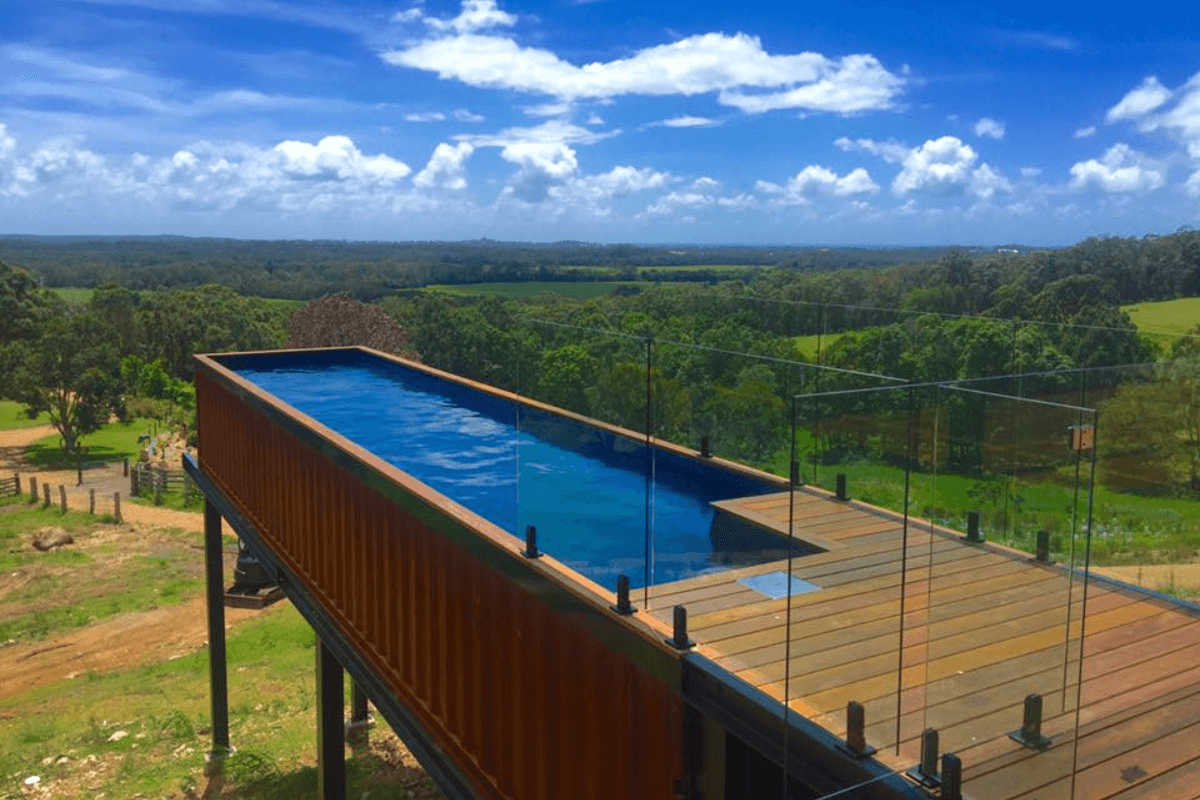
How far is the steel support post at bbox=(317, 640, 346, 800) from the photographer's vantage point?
8.16 m

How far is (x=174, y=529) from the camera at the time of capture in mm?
25234

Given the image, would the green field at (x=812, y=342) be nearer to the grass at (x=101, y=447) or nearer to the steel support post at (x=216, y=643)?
the steel support post at (x=216, y=643)

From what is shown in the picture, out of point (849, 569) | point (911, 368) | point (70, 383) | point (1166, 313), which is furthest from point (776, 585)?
point (70, 383)

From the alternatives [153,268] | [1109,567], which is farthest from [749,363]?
[153,268]

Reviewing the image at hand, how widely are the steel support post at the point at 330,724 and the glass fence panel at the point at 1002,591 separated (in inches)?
242

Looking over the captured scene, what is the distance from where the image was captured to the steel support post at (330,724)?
8.16 metres

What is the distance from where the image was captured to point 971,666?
2.90 meters

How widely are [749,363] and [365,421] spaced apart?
23.2ft

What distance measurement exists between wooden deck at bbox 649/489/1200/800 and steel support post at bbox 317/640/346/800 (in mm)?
5591

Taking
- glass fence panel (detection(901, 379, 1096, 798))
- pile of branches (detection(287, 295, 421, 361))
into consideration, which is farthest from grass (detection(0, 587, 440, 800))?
pile of branches (detection(287, 295, 421, 361))

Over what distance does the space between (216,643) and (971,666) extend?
11246mm

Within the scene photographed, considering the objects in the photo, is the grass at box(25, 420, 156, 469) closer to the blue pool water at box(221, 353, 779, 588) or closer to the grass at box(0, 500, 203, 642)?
the grass at box(0, 500, 203, 642)

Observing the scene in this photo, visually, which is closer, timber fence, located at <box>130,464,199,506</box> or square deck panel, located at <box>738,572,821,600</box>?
square deck panel, located at <box>738,572,821,600</box>

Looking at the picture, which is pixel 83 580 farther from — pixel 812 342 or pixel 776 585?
pixel 776 585
